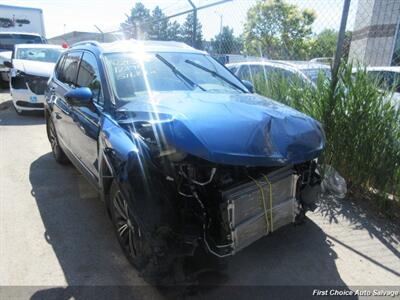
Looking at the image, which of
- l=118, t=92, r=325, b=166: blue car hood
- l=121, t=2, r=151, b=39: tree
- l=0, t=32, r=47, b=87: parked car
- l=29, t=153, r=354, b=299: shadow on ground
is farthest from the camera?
l=0, t=32, r=47, b=87: parked car

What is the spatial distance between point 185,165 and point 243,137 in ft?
1.54

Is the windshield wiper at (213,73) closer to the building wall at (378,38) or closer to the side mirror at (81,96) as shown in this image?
the side mirror at (81,96)

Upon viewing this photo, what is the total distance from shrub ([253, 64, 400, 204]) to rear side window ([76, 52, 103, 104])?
108 inches

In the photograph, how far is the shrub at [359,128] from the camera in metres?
3.91

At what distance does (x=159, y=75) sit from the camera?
350 cm

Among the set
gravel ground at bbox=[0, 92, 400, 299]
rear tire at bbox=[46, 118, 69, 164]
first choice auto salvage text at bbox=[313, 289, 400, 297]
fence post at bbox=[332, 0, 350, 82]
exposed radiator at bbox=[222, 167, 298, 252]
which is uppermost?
fence post at bbox=[332, 0, 350, 82]

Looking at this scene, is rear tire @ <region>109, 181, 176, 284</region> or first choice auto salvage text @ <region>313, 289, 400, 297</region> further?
first choice auto salvage text @ <region>313, 289, 400, 297</region>

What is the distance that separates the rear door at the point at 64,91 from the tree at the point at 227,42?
4503mm

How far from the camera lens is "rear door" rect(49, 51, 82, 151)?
426 centimetres

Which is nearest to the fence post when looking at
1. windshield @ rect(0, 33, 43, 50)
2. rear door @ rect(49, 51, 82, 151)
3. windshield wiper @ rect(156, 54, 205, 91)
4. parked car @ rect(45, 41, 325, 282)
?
parked car @ rect(45, 41, 325, 282)

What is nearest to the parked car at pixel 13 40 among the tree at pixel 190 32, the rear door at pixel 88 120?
the tree at pixel 190 32

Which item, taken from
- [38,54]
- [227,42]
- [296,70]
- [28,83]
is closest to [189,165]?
[296,70]

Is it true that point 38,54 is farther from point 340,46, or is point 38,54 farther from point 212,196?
point 212,196

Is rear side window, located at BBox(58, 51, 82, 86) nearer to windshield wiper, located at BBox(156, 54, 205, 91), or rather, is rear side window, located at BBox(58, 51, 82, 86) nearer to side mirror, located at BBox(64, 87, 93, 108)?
side mirror, located at BBox(64, 87, 93, 108)
